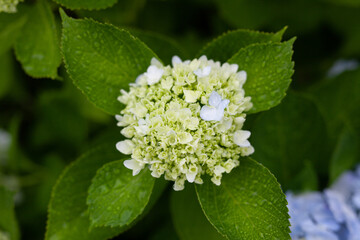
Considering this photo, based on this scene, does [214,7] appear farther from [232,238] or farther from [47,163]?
[232,238]

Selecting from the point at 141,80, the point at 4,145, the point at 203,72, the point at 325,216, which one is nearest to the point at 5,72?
the point at 4,145

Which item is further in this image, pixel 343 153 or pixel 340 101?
pixel 340 101

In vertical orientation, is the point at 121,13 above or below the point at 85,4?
below

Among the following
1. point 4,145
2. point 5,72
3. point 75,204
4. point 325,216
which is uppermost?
point 325,216

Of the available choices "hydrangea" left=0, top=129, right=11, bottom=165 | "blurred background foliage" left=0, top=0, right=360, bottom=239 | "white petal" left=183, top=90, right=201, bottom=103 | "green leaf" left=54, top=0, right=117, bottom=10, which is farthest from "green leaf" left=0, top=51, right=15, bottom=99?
"white petal" left=183, top=90, right=201, bottom=103

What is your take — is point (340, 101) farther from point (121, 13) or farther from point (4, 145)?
point (4, 145)

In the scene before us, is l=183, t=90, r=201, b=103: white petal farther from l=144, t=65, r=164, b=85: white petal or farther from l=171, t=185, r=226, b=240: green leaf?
l=171, t=185, r=226, b=240: green leaf
